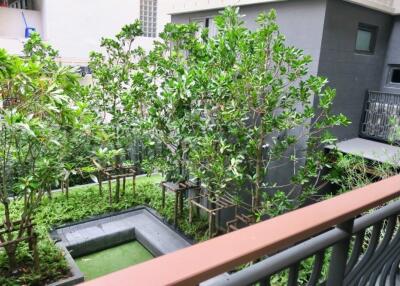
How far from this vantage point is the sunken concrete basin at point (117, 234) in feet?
16.6

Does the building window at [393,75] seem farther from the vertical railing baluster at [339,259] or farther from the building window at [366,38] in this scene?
the vertical railing baluster at [339,259]

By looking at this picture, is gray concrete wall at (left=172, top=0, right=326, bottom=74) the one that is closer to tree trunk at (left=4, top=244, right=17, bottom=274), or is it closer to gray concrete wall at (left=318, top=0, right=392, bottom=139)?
gray concrete wall at (left=318, top=0, right=392, bottom=139)

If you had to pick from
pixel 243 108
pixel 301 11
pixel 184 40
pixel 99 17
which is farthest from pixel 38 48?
pixel 99 17

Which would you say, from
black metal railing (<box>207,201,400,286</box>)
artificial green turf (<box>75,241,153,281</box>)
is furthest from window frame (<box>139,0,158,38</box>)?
black metal railing (<box>207,201,400,286</box>)

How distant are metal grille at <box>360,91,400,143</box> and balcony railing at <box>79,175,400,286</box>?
5.21m

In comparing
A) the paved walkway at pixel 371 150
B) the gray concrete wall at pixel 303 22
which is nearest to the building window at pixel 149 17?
the gray concrete wall at pixel 303 22

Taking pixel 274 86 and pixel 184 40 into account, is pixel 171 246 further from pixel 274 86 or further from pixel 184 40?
pixel 184 40

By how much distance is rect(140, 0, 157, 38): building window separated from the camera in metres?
13.1

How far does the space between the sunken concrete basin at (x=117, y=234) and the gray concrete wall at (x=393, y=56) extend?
16.5ft

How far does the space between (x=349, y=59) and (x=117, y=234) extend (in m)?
5.08

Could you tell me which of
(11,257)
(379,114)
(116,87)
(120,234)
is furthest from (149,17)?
(11,257)

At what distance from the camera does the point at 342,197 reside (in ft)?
3.79

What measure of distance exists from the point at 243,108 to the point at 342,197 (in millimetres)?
3419

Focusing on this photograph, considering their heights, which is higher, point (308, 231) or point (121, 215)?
point (308, 231)
